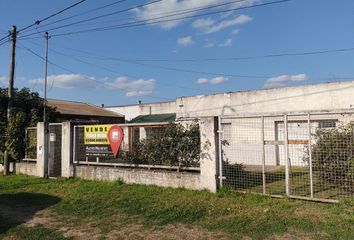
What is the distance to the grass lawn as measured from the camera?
22.9ft

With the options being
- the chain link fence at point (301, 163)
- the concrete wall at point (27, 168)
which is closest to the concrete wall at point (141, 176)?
the chain link fence at point (301, 163)

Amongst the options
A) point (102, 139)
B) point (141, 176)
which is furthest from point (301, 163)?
point (102, 139)

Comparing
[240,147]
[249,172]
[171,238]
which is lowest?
[171,238]

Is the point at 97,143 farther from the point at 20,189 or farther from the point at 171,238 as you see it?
the point at 171,238

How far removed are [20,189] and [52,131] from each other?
3.27 meters

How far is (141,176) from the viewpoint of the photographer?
11.9m

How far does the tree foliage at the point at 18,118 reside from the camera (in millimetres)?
17016

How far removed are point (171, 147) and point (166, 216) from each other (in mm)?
3396

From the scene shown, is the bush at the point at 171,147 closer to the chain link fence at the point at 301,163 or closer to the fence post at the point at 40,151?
the chain link fence at the point at 301,163

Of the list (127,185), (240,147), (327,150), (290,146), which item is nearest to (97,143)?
(127,185)

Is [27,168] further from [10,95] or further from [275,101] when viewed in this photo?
[275,101]

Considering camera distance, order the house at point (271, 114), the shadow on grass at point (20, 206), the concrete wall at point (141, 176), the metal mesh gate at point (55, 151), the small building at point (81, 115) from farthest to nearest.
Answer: the small building at point (81, 115), the metal mesh gate at point (55, 151), the concrete wall at point (141, 176), the house at point (271, 114), the shadow on grass at point (20, 206)

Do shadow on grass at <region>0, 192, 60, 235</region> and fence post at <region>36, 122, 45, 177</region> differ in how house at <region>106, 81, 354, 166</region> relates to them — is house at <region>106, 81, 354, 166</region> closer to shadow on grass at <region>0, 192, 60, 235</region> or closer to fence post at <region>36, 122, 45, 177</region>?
shadow on grass at <region>0, 192, 60, 235</region>

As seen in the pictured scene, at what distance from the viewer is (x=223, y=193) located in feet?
32.1
